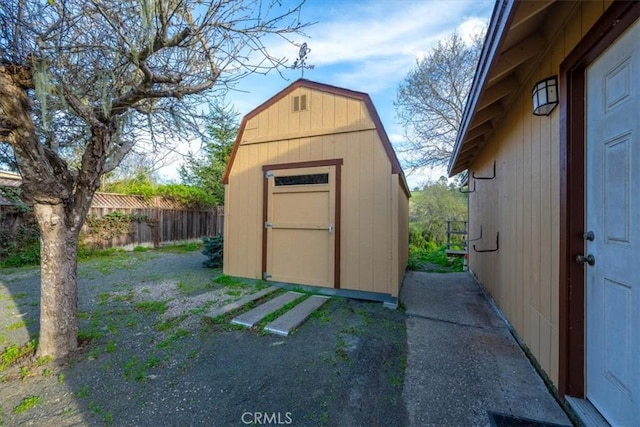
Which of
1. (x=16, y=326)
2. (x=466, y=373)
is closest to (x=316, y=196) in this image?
(x=466, y=373)

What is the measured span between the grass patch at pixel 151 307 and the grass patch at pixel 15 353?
1044 mm

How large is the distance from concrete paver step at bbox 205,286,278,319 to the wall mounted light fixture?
3.66 metres

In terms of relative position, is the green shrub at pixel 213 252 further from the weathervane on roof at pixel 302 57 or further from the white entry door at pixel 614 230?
the white entry door at pixel 614 230

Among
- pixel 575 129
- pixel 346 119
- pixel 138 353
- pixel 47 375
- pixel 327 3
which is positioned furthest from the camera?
pixel 346 119

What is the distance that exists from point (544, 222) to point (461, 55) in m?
8.40

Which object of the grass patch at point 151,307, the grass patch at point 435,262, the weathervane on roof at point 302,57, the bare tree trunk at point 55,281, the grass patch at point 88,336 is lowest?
the grass patch at point 435,262

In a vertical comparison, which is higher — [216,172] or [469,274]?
[216,172]

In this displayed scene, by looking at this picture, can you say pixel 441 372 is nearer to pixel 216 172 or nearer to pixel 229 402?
pixel 229 402

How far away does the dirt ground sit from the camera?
A: 5.56ft

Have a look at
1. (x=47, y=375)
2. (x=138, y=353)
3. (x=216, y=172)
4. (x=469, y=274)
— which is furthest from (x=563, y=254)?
(x=216, y=172)

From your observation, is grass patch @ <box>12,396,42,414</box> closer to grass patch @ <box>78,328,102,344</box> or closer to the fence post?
grass patch @ <box>78,328,102,344</box>

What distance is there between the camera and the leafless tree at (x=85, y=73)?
200cm

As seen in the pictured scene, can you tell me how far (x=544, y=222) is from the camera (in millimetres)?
2133

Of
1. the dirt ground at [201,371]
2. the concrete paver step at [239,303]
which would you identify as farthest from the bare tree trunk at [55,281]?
the concrete paver step at [239,303]
